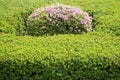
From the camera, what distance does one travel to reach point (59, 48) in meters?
6.27

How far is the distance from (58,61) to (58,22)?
1.86m

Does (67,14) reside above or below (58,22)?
above

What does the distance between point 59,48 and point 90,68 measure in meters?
0.71

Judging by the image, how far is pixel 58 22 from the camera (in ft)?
24.9

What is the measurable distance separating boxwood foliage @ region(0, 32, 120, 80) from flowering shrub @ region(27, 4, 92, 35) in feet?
3.85

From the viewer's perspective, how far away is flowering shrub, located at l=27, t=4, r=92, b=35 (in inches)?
298

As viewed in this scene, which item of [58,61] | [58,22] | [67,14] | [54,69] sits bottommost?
[54,69]

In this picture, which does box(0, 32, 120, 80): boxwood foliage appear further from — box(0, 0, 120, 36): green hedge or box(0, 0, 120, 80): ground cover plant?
box(0, 0, 120, 36): green hedge

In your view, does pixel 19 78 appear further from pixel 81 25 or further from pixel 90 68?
pixel 81 25

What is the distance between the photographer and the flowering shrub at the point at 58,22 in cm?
757

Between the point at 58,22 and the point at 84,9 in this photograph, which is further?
the point at 84,9

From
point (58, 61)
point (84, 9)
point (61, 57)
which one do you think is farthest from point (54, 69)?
point (84, 9)

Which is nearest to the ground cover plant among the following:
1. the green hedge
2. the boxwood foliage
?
the boxwood foliage

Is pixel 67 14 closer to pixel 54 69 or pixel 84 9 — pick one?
pixel 84 9
